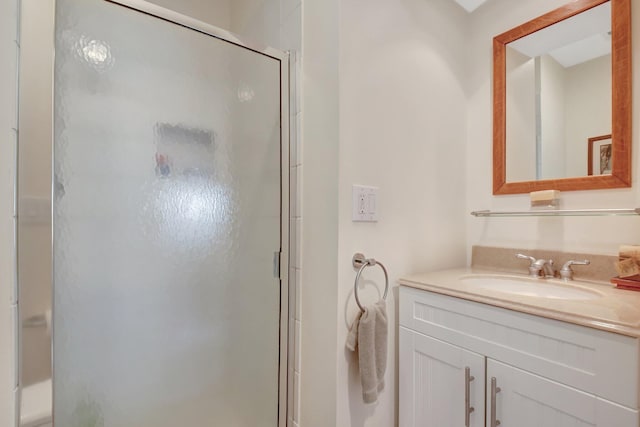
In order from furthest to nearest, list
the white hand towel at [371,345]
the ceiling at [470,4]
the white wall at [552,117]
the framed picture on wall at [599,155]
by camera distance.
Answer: the ceiling at [470,4]
the white wall at [552,117]
the framed picture on wall at [599,155]
the white hand towel at [371,345]

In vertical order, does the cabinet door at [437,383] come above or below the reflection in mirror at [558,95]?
below

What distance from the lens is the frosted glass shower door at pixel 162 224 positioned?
0.85 meters

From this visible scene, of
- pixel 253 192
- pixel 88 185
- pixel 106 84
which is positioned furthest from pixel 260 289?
pixel 106 84

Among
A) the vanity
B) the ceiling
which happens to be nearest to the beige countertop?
the vanity

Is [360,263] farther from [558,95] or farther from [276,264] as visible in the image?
[558,95]

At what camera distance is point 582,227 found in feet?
3.84

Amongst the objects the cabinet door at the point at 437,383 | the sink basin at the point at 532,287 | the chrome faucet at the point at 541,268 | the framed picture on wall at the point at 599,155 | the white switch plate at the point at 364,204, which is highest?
the framed picture on wall at the point at 599,155

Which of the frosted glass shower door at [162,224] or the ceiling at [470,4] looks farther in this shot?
the ceiling at [470,4]

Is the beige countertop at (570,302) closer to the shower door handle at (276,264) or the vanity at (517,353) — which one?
the vanity at (517,353)

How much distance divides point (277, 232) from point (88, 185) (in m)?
0.62

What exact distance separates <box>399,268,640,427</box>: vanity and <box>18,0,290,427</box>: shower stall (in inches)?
21.0

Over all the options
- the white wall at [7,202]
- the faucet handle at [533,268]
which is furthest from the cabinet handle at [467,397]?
the white wall at [7,202]

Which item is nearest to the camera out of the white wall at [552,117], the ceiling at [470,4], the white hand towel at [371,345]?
the white hand towel at [371,345]

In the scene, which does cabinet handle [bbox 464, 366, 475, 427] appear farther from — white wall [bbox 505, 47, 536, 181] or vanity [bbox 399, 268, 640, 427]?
white wall [bbox 505, 47, 536, 181]
